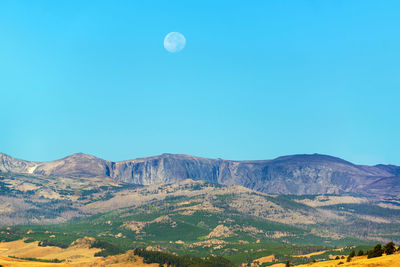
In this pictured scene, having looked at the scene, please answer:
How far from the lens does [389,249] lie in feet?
617

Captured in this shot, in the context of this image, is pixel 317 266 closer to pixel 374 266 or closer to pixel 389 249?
pixel 389 249

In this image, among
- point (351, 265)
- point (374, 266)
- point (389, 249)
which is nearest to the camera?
point (374, 266)

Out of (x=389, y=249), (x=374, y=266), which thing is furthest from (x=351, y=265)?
(x=389, y=249)

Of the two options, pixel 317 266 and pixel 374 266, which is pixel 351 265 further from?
pixel 317 266

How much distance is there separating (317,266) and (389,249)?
92.7ft

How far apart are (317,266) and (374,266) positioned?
51.2 meters

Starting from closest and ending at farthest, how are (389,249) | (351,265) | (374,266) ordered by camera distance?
(374,266)
(351,265)
(389,249)

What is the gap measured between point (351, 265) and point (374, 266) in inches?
639

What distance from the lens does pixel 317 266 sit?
19925 cm

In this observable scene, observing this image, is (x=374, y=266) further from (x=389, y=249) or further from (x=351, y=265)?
(x=389, y=249)

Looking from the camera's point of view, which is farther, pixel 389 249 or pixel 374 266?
pixel 389 249

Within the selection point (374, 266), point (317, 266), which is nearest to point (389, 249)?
point (317, 266)

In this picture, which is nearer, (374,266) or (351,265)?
(374,266)
